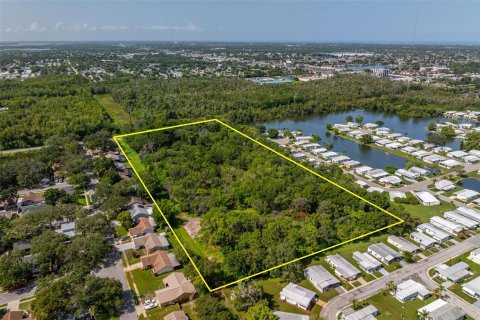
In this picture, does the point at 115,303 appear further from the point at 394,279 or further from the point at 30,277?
the point at 394,279

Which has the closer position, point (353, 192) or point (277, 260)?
point (277, 260)

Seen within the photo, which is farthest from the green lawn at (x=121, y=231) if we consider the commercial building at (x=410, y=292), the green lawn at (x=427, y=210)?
the green lawn at (x=427, y=210)

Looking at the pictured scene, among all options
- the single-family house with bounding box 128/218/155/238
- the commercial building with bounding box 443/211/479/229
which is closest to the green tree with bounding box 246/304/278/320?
the single-family house with bounding box 128/218/155/238

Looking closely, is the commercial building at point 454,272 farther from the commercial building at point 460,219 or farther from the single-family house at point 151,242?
the single-family house at point 151,242

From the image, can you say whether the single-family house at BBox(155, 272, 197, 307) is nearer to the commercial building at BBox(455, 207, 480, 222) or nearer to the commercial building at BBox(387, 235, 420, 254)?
the commercial building at BBox(387, 235, 420, 254)

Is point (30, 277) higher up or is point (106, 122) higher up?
point (106, 122)

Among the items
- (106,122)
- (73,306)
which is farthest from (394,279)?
(106,122)

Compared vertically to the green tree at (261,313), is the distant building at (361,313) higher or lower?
lower

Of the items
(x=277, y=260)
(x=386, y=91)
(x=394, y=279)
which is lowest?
(x=394, y=279)
